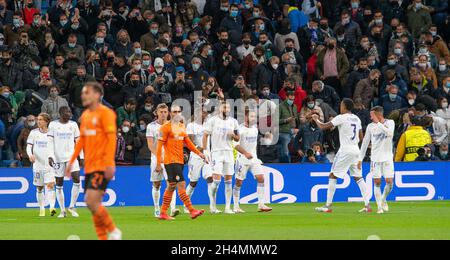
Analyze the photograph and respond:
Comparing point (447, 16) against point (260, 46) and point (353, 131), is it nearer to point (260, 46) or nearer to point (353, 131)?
point (260, 46)

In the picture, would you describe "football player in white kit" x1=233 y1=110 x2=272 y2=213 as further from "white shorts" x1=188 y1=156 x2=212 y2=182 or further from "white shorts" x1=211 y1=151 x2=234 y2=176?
"white shorts" x1=188 y1=156 x2=212 y2=182

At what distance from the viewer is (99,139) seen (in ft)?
48.3

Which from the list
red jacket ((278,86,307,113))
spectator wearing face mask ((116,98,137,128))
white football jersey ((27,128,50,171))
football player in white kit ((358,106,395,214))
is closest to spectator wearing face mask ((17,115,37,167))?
spectator wearing face mask ((116,98,137,128))

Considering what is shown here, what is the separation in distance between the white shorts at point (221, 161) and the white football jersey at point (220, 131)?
0.29 ft

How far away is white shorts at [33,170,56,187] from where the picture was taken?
80.0 feet

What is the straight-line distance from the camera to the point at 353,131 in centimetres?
2372

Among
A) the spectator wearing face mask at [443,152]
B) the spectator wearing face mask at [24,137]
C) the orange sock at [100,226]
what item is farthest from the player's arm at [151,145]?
the spectator wearing face mask at [443,152]

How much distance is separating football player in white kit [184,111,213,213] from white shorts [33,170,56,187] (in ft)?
9.86

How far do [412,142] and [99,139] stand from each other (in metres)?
15.2

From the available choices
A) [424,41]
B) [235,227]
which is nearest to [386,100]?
[424,41]

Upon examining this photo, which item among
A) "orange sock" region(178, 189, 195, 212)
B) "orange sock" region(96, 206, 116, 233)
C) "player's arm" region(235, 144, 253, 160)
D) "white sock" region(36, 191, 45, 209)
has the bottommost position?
"white sock" region(36, 191, 45, 209)

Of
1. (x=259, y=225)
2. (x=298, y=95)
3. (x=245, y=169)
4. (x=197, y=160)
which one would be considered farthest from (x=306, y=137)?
(x=259, y=225)

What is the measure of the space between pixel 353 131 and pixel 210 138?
3815 mm

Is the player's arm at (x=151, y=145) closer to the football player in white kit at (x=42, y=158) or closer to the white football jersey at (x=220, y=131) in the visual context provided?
the white football jersey at (x=220, y=131)
